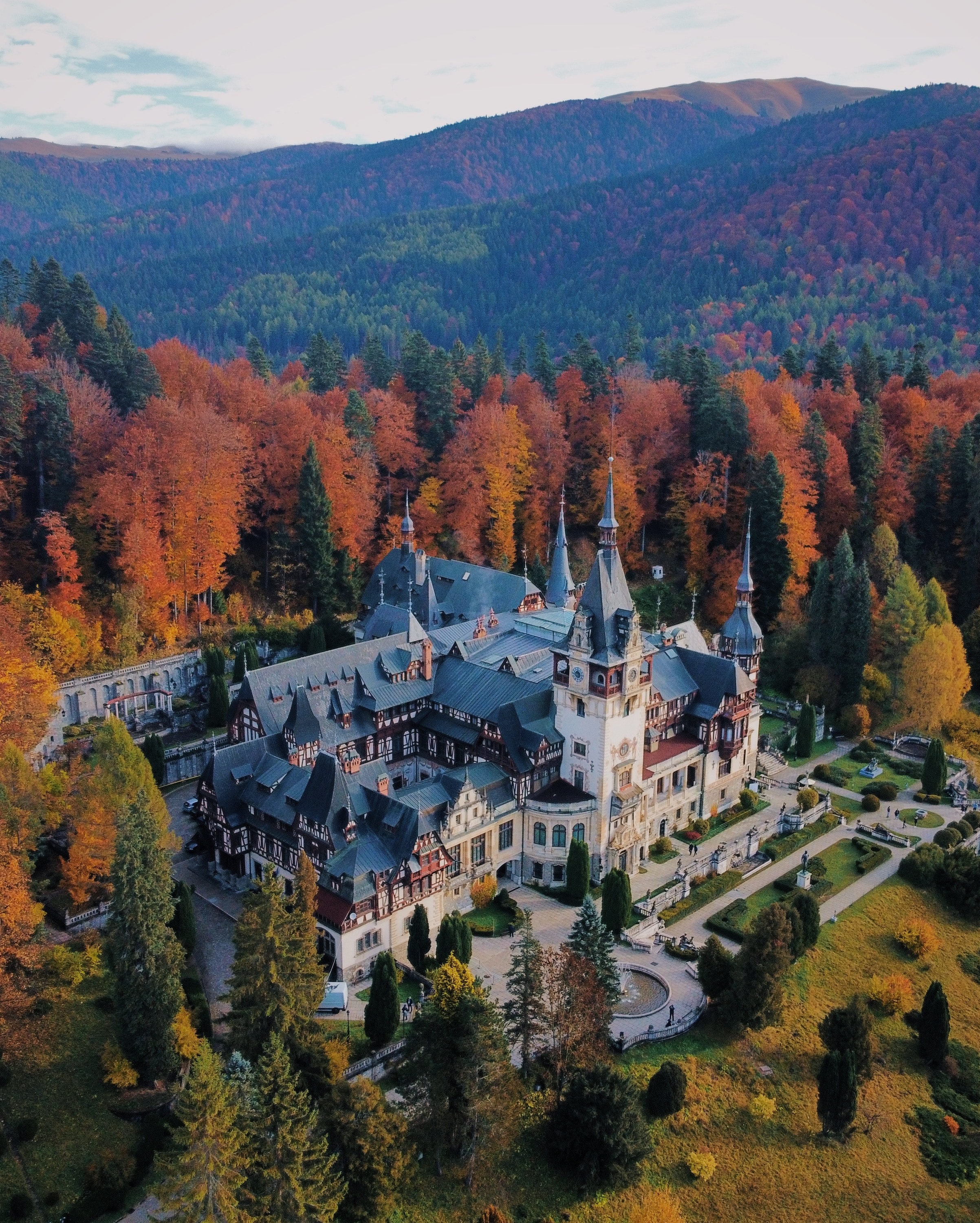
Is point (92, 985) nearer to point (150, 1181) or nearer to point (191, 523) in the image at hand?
point (150, 1181)

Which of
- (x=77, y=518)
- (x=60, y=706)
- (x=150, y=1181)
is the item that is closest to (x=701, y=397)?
(x=77, y=518)

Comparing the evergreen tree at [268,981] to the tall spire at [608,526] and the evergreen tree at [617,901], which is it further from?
the tall spire at [608,526]

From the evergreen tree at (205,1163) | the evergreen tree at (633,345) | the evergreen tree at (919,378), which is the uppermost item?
the evergreen tree at (633,345)

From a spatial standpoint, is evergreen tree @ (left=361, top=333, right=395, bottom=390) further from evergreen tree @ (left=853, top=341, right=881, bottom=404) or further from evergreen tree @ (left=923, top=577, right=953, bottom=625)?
evergreen tree @ (left=923, top=577, right=953, bottom=625)

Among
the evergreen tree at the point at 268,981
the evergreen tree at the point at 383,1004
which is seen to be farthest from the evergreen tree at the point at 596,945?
the evergreen tree at the point at 268,981

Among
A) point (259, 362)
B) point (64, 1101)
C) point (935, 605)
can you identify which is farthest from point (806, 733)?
point (259, 362)

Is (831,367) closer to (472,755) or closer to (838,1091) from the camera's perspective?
(472,755)

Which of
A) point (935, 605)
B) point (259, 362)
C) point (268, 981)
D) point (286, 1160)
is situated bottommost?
point (286, 1160)
